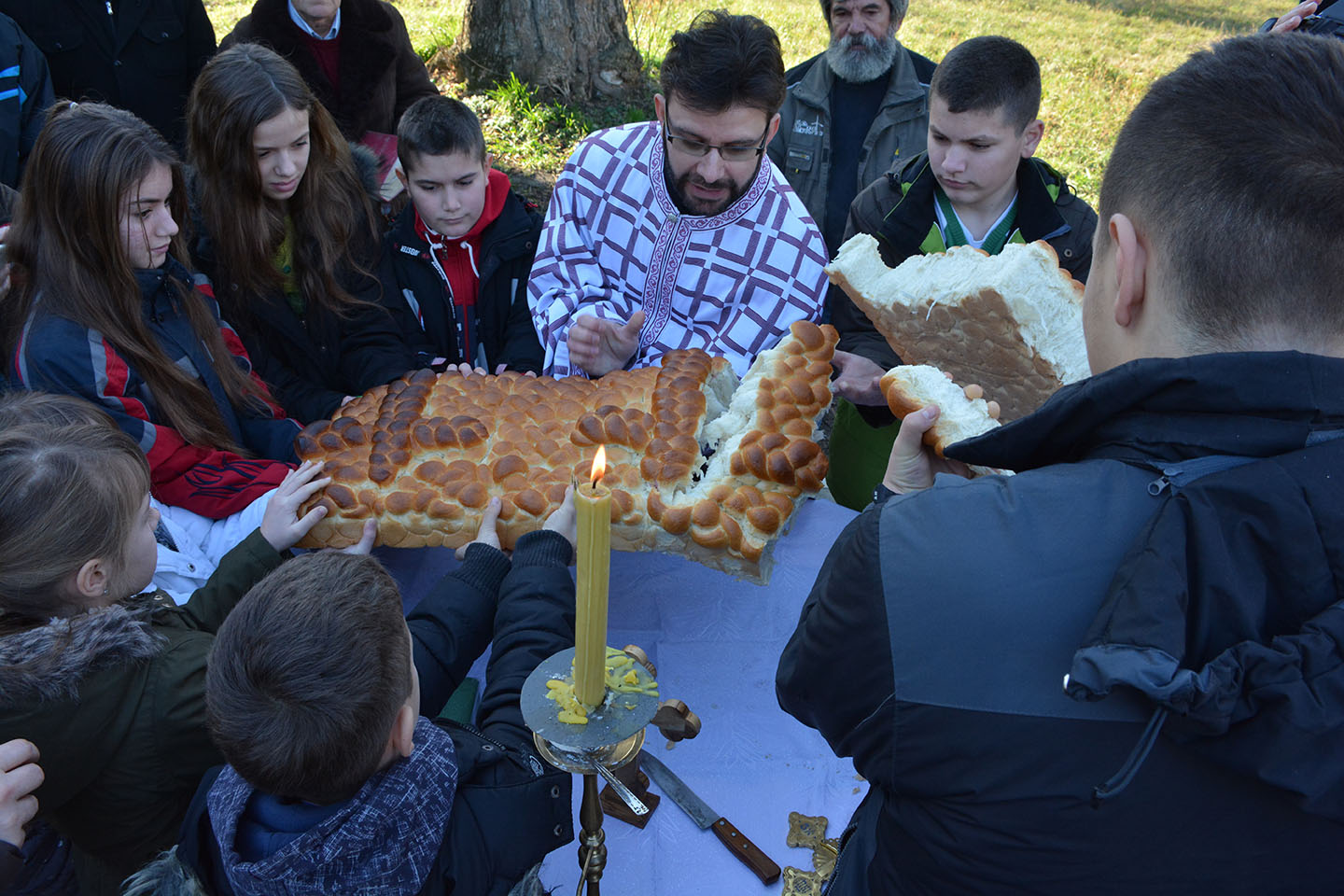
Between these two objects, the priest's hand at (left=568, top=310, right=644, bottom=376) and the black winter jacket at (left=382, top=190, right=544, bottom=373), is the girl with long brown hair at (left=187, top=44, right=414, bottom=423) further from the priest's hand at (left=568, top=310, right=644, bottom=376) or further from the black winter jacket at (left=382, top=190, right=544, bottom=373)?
the priest's hand at (left=568, top=310, right=644, bottom=376)

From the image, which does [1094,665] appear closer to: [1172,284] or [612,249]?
[1172,284]

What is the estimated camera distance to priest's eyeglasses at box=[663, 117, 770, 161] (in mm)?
3043

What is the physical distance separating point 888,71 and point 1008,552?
4494mm

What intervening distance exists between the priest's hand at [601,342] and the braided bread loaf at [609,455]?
36cm

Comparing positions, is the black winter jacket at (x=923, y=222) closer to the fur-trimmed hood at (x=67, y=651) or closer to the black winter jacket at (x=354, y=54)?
the fur-trimmed hood at (x=67, y=651)

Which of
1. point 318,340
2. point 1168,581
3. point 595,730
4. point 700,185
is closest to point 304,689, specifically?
point 595,730

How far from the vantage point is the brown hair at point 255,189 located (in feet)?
10.7

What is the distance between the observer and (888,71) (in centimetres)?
493

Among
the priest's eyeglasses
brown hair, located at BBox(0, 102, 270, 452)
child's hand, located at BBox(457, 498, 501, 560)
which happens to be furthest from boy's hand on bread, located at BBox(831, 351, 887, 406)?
brown hair, located at BBox(0, 102, 270, 452)

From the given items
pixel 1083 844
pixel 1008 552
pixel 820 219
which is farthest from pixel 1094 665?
pixel 820 219

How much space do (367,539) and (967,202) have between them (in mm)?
2436

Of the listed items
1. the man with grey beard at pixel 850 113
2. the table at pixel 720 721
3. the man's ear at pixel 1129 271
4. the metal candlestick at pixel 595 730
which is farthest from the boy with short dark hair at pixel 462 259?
→ the man's ear at pixel 1129 271

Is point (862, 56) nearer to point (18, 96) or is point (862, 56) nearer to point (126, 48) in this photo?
point (126, 48)

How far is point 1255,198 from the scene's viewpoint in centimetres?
111
